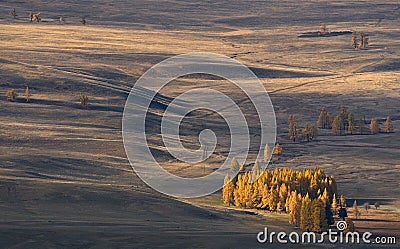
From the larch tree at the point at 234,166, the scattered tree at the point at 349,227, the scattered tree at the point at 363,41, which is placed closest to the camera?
the scattered tree at the point at 349,227

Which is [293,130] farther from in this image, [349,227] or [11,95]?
[349,227]

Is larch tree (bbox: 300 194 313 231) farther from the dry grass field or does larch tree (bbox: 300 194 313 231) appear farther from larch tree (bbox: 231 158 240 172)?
larch tree (bbox: 231 158 240 172)

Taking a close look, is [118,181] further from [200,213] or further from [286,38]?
[286,38]

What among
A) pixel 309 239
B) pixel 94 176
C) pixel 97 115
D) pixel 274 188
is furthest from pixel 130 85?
pixel 309 239

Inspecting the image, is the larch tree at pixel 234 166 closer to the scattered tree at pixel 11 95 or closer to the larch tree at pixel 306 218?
the larch tree at pixel 306 218

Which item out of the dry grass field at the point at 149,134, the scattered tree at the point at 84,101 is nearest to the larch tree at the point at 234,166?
the dry grass field at the point at 149,134

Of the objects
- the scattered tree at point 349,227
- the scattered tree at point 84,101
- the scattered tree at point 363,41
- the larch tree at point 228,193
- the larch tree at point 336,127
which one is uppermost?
the scattered tree at point 363,41

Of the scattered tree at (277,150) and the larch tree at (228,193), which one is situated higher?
the scattered tree at (277,150)

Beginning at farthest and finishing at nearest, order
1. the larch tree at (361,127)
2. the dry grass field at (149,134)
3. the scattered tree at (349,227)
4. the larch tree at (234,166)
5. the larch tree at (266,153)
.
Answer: the larch tree at (361,127) → the larch tree at (266,153) → the larch tree at (234,166) → the scattered tree at (349,227) → the dry grass field at (149,134)
